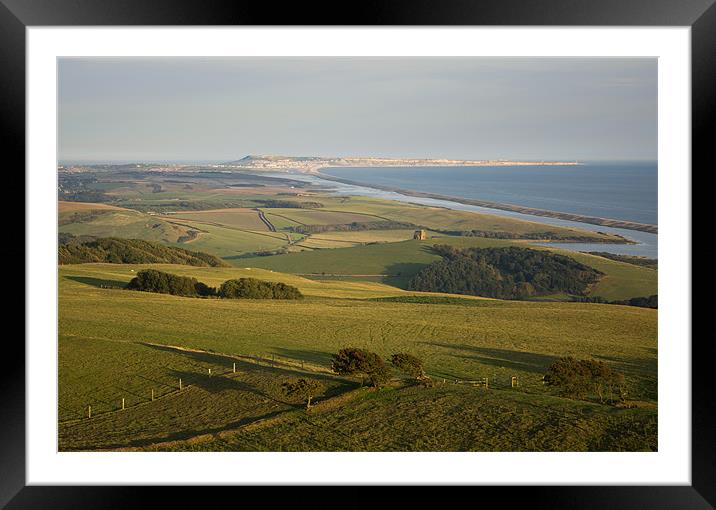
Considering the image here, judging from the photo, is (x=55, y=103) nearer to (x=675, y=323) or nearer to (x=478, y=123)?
(x=675, y=323)

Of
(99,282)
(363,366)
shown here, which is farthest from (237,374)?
(99,282)

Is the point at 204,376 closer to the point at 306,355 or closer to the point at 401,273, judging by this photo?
the point at 306,355

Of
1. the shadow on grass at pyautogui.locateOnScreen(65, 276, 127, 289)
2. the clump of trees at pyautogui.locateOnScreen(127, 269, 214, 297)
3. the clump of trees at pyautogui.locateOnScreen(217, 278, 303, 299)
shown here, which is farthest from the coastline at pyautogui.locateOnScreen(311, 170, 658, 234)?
the shadow on grass at pyautogui.locateOnScreen(65, 276, 127, 289)

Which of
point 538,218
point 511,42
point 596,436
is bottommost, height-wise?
point 596,436

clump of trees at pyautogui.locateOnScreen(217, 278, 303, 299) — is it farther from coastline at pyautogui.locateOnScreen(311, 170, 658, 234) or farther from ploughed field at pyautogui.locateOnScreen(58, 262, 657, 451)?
coastline at pyautogui.locateOnScreen(311, 170, 658, 234)

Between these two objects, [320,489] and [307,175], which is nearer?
[320,489]

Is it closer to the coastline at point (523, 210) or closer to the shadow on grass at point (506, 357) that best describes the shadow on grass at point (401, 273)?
the coastline at point (523, 210)

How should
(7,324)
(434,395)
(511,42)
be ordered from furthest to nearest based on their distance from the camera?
(434,395) < (511,42) < (7,324)

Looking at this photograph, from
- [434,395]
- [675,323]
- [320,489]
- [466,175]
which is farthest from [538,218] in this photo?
[320,489]
